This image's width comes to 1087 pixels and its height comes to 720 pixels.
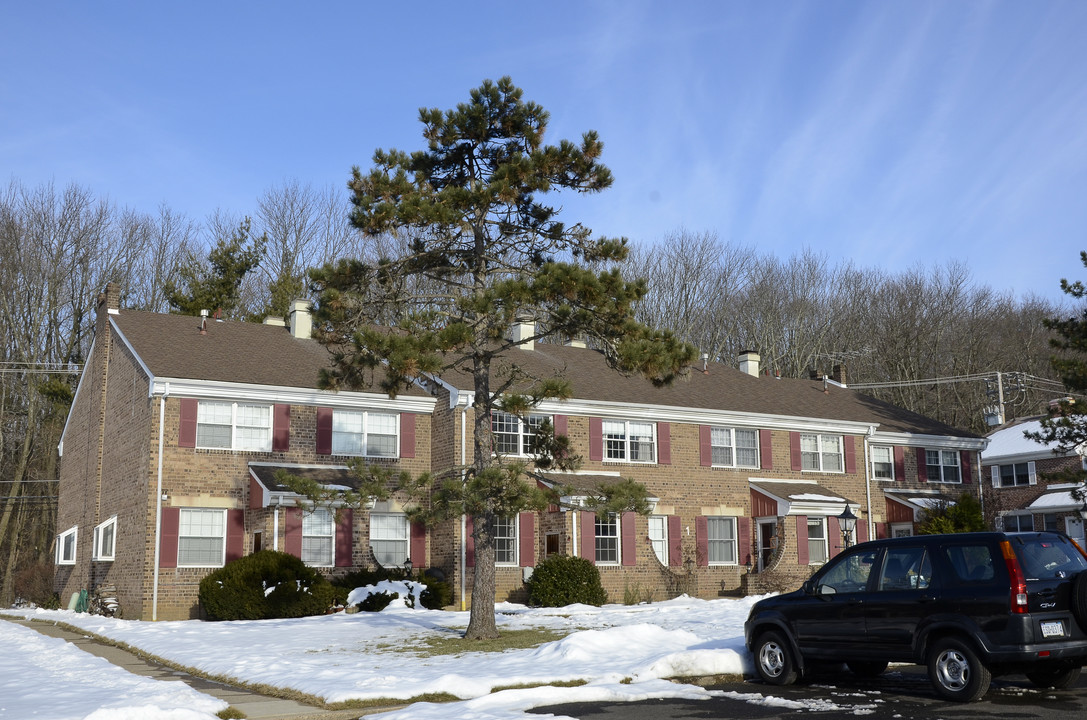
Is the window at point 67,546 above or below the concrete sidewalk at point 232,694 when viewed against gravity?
above

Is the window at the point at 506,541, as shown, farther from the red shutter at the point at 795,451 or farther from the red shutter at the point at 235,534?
the red shutter at the point at 795,451

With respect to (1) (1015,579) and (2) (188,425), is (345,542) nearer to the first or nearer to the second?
(2) (188,425)

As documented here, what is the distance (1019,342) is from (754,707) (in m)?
51.6

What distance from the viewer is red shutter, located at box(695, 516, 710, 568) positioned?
→ 30.4m

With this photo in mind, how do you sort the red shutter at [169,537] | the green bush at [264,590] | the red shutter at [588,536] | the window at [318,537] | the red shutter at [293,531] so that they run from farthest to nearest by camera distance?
the red shutter at [588,536] < the window at [318,537] < the red shutter at [293,531] < the red shutter at [169,537] < the green bush at [264,590]

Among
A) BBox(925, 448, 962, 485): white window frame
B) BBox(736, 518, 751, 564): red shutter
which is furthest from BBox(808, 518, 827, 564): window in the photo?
BBox(925, 448, 962, 485): white window frame

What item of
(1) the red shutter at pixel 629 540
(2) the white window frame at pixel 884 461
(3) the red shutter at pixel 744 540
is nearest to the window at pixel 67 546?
(1) the red shutter at pixel 629 540

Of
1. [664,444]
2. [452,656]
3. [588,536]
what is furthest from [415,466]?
[452,656]

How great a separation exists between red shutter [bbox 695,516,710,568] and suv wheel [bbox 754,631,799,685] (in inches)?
723

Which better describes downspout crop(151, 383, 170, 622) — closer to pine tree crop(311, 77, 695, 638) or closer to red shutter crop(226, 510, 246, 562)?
red shutter crop(226, 510, 246, 562)

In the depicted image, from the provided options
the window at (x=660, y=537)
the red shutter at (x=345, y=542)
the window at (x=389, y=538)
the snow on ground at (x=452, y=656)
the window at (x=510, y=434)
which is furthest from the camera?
the window at (x=660, y=537)

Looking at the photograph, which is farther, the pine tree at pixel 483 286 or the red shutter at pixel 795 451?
the red shutter at pixel 795 451

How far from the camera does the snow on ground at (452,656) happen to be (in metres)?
11.5

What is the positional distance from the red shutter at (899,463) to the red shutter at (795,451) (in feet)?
14.5
